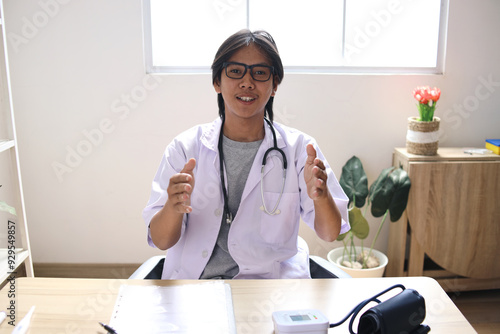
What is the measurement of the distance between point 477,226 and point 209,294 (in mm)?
1844

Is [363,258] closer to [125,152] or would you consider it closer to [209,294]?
[125,152]

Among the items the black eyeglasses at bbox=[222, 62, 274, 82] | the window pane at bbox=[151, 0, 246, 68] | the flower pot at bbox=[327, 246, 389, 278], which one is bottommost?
the flower pot at bbox=[327, 246, 389, 278]

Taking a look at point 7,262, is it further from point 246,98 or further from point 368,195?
point 368,195

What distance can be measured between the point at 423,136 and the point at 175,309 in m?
1.77

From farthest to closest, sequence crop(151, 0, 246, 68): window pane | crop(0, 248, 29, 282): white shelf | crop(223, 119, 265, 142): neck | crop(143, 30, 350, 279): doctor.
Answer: crop(151, 0, 246, 68): window pane
crop(0, 248, 29, 282): white shelf
crop(223, 119, 265, 142): neck
crop(143, 30, 350, 279): doctor

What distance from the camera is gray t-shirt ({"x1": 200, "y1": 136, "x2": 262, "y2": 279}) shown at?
58.7 inches

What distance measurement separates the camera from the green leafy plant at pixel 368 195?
7.93 feet

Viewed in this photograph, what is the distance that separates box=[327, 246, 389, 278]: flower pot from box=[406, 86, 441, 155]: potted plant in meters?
0.60

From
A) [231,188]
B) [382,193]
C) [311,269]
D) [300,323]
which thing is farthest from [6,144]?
[382,193]

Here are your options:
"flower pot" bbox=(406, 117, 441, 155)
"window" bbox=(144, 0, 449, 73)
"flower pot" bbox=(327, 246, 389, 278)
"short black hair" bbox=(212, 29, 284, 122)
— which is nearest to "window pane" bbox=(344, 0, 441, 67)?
"window" bbox=(144, 0, 449, 73)

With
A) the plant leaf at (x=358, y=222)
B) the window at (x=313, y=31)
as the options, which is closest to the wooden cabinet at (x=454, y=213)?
the plant leaf at (x=358, y=222)

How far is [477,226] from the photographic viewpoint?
2480 millimetres

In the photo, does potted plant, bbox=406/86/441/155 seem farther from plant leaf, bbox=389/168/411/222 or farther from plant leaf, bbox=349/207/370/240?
plant leaf, bbox=349/207/370/240

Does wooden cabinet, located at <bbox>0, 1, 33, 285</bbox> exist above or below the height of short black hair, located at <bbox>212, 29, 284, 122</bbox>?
below
